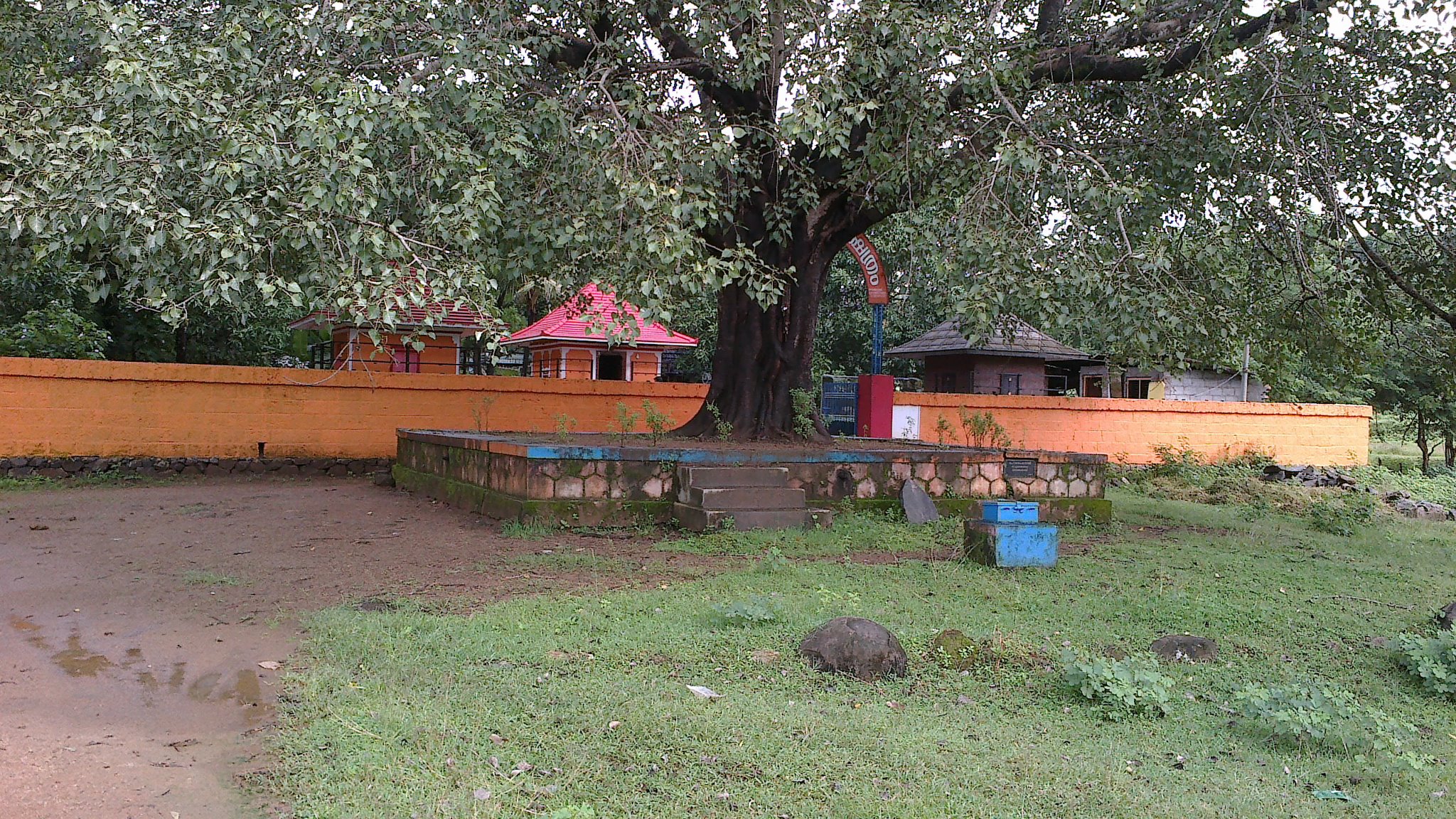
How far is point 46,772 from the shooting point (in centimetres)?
355

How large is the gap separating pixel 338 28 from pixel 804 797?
605 centimetres

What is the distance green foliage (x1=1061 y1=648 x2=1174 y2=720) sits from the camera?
4.38 m

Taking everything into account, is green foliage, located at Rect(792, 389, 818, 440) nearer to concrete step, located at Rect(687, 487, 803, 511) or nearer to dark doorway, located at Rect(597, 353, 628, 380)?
concrete step, located at Rect(687, 487, 803, 511)

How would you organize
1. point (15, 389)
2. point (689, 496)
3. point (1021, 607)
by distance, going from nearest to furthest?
point (1021, 607) → point (689, 496) → point (15, 389)

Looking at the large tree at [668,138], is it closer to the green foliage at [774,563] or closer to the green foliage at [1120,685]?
the green foliage at [774,563]

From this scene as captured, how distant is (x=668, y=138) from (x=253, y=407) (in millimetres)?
8144

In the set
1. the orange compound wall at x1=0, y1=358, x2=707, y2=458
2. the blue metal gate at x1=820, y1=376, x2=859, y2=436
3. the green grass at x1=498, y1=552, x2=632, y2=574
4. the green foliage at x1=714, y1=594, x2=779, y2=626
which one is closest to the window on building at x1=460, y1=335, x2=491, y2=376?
the orange compound wall at x1=0, y1=358, x2=707, y2=458

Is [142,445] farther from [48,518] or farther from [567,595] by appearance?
[567,595]

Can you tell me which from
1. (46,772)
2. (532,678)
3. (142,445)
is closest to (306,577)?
(532,678)

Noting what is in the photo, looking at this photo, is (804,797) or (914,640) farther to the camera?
(914,640)

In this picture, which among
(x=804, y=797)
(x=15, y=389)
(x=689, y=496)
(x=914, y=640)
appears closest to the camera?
(x=804, y=797)

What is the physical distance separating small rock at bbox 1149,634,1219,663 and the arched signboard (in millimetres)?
7901

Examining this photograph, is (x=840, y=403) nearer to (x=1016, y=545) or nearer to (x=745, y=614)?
(x=1016, y=545)

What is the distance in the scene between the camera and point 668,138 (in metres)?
8.31
